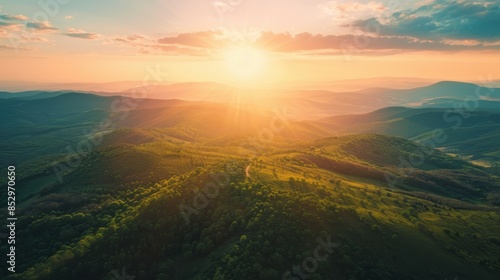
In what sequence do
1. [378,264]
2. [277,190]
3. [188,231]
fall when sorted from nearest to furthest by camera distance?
1. [378,264]
2. [188,231]
3. [277,190]

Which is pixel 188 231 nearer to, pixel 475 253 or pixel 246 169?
pixel 246 169

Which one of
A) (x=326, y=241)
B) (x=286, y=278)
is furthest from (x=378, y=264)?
(x=286, y=278)

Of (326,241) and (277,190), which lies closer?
(326,241)

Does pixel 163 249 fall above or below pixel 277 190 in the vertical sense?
below

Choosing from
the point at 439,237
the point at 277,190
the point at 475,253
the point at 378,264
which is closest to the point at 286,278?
the point at 378,264

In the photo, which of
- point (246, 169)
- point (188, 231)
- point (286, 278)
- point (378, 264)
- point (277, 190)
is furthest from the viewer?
point (246, 169)

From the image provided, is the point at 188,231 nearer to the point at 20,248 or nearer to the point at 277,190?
the point at 277,190

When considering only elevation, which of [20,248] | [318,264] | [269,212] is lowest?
[20,248]

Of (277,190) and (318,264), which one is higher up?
(277,190)

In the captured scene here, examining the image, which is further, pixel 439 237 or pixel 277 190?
pixel 277 190
